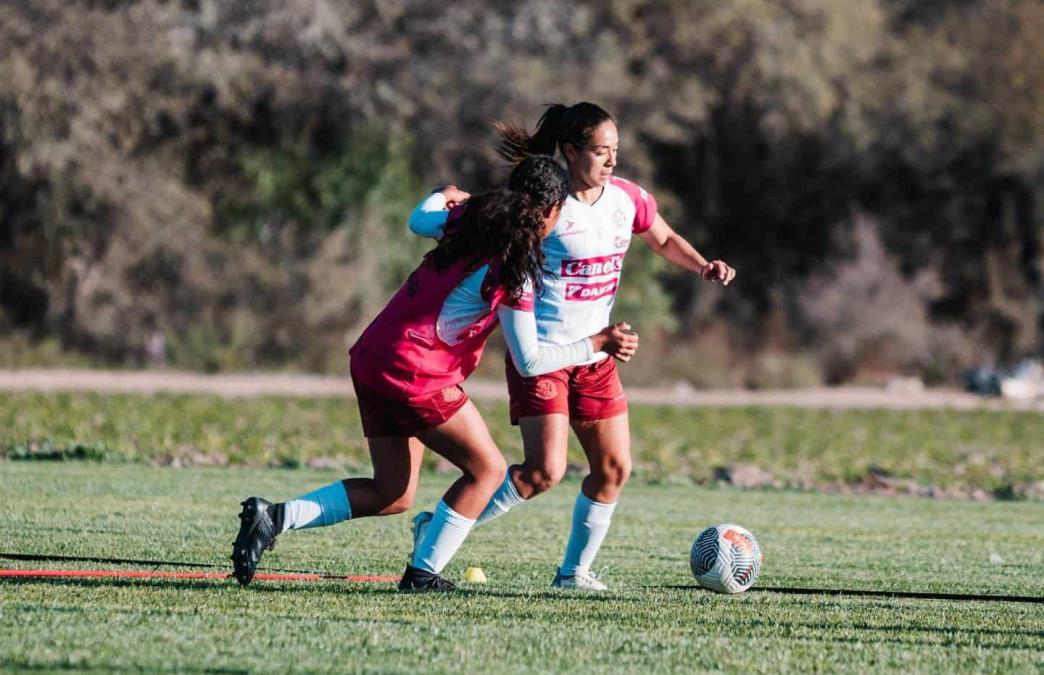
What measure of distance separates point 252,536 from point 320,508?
354 mm

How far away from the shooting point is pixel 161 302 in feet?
106

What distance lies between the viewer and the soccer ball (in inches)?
304

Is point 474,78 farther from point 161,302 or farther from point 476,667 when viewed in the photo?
point 476,667

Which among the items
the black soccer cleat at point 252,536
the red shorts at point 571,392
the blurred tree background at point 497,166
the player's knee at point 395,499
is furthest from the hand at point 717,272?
the blurred tree background at point 497,166

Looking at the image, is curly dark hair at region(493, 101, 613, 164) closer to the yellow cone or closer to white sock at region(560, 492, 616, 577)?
white sock at region(560, 492, 616, 577)

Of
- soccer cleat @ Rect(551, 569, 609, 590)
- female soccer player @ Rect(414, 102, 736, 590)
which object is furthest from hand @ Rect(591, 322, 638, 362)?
soccer cleat @ Rect(551, 569, 609, 590)

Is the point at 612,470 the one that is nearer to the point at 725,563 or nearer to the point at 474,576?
the point at 725,563

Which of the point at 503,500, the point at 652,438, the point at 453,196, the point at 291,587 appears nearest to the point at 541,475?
the point at 503,500

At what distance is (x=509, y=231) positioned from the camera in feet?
22.7

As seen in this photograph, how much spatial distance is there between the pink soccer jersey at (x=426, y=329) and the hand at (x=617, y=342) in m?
0.34

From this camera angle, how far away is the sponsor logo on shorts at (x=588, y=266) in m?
7.58

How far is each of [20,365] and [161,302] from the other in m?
3.09

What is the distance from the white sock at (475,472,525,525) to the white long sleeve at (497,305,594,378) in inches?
25.2

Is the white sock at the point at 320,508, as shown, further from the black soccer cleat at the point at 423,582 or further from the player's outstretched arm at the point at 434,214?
the player's outstretched arm at the point at 434,214
